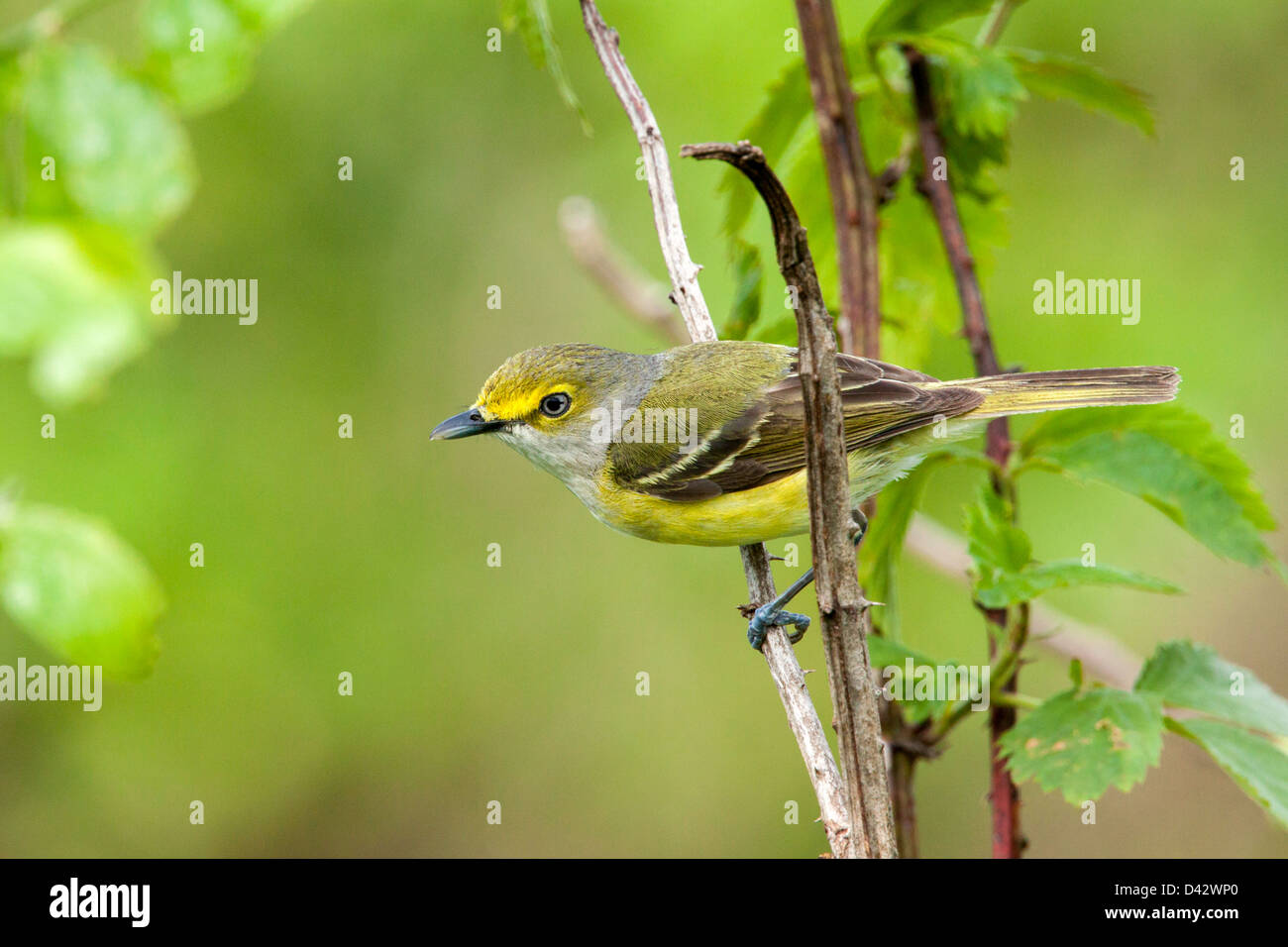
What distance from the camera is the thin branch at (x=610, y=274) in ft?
12.1

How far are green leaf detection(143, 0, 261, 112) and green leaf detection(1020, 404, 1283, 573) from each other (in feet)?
6.86

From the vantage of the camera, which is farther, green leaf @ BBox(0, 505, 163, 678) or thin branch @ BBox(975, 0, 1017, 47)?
thin branch @ BBox(975, 0, 1017, 47)

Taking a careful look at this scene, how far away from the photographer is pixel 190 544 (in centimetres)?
516

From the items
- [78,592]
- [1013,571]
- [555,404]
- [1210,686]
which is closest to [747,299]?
[1013,571]

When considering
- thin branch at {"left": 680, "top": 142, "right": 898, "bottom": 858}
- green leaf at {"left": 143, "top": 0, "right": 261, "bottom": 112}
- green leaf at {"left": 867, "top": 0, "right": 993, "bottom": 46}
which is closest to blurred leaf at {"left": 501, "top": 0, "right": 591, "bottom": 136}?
thin branch at {"left": 680, "top": 142, "right": 898, "bottom": 858}

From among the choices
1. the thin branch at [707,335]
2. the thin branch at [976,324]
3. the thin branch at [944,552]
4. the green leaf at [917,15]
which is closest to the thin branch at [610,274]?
the thin branch at [944,552]

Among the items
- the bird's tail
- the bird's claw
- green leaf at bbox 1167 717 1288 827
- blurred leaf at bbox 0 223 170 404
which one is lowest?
green leaf at bbox 1167 717 1288 827

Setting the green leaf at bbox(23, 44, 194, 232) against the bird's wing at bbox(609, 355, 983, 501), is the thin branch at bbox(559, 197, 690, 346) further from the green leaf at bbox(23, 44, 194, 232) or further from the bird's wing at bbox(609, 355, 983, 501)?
the green leaf at bbox(23, 44, 194, 232)

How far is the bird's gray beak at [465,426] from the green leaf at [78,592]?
7.87 ft

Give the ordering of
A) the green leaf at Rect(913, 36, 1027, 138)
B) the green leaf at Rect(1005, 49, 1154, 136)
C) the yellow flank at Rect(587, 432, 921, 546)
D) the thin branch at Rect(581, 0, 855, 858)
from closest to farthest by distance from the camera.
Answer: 1. the thin branch at Rect(581, 0, 855, 858)
2. the green leaf at Rect(913, 36, 1027, 138)
3. the green leaf at Rect(1005, 49, 1154, 136)
4. the yellow flank at Rect(587, 432, 921, 546)

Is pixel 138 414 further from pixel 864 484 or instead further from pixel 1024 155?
pixel 1024 155

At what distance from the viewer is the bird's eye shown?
3.79 m

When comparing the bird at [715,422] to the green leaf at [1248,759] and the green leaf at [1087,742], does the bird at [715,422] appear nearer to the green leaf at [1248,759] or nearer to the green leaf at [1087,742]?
the green leaf at [1087,742]
